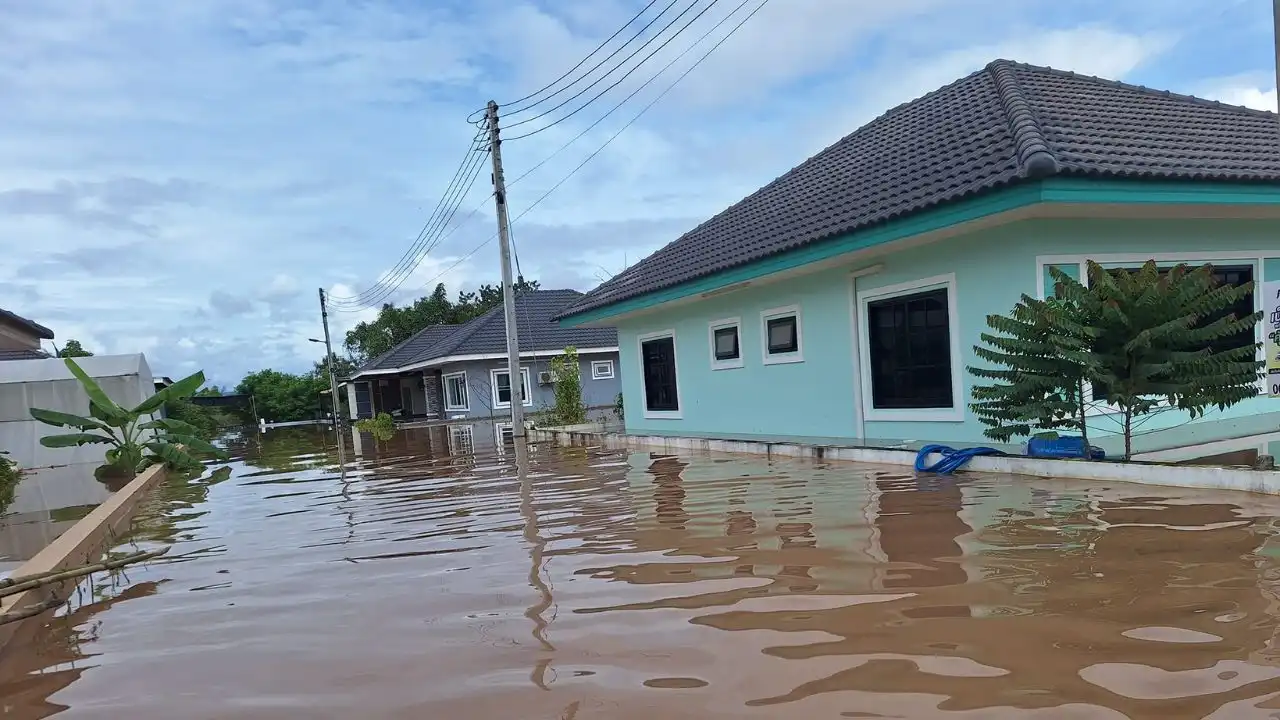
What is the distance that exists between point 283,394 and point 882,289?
47.6 m

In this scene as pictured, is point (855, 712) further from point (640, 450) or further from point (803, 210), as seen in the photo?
point (640, 450)

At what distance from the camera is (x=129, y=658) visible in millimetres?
4207

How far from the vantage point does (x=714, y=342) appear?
48.1ft

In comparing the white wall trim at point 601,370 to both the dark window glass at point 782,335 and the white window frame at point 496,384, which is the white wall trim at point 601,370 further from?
the dark window glass at point 782,335

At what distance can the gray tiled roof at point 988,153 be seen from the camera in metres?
8.70

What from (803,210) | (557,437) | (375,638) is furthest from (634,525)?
(557,437)


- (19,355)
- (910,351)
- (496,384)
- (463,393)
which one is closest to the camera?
(910,351)

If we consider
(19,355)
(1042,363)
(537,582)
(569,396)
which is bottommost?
(537,582)

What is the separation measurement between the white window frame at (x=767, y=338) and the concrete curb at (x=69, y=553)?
884 centimetres

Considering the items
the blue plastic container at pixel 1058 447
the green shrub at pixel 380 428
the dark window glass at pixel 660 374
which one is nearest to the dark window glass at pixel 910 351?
the blue plastic container at pixel 1058 447

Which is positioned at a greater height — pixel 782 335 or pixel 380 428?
pixel 782 335

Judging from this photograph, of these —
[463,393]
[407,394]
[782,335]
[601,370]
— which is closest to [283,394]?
[407,394]

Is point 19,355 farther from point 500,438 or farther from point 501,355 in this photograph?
point 500,438

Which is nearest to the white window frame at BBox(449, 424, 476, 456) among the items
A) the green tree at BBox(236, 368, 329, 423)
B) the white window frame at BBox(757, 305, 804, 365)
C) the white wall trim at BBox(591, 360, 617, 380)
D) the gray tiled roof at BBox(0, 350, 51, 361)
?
the white window frame at BBox(757, 305, 804, 365)
